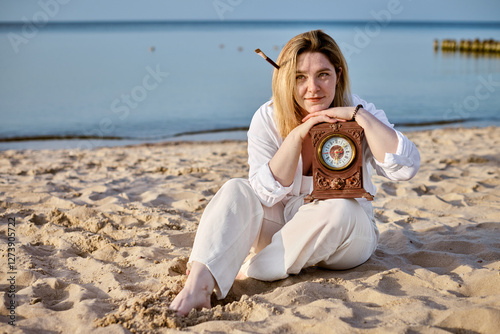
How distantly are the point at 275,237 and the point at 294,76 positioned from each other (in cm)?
88

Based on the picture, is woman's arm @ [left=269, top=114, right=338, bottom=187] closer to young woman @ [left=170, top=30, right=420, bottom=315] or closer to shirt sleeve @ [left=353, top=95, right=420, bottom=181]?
young woman @ [left=170, top=30, right=420, bottom=315]

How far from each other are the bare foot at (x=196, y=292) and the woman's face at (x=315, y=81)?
1.06 m

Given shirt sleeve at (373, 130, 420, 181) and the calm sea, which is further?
the calm sea

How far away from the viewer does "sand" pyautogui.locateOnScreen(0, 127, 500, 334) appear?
2.06 meters

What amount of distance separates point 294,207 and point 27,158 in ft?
15.6

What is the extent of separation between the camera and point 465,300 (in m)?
2.17

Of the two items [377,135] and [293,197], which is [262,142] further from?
[377,135]

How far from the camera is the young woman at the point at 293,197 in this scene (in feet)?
7.87

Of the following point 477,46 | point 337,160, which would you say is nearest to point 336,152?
point 337,160

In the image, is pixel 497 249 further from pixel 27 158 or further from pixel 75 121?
pixel 75 121

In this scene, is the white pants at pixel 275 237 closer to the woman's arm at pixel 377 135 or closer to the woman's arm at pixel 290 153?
the woman's arm at pixel 290 153

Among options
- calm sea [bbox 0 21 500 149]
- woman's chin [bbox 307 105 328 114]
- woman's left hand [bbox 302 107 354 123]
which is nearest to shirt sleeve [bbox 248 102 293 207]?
woman's chin [bbox 307 105 328 114]

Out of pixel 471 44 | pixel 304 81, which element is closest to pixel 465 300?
pixel 304 81

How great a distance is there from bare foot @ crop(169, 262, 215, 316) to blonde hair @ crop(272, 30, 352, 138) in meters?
0.91
